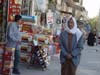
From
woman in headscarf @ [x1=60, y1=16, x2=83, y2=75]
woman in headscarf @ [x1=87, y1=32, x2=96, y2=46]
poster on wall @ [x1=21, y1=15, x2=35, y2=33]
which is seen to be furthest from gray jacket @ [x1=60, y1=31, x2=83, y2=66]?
woman in headscarf @ [x1=87, y1=32, x2=96, y2=46]

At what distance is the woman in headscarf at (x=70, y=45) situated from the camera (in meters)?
10.1

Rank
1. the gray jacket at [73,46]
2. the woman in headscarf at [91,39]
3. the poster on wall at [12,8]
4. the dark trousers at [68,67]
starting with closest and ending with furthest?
the gray jacket at [73,46]
the dark trousers at [68,67]
the poster on wall at [12,8]
the woman in headscarf at [91,39]

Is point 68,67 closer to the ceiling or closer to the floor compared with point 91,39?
closer to the ceiling

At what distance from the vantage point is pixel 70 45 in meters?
10.1

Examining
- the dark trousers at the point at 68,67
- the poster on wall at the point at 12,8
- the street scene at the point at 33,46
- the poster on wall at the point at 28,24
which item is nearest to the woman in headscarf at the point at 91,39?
the street scene at the point at 33,46

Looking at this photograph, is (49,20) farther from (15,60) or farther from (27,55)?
(15,60)

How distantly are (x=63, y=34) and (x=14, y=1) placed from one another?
362cm

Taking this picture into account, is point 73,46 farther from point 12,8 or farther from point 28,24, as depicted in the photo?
point 28,24

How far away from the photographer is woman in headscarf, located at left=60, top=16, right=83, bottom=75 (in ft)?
33.0

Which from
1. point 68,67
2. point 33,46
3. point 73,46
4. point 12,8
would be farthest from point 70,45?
point 33,46

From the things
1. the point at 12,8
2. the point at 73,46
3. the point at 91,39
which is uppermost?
the point at 12,8

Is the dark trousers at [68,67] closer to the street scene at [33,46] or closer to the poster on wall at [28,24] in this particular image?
the street scene at [33,46]

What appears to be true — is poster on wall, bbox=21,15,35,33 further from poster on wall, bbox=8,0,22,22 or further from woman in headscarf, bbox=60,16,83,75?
woman in headscarf, bbox=60,16,83,75

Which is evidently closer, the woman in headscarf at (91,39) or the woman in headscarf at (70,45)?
the woman in headscarf at (70,45)
